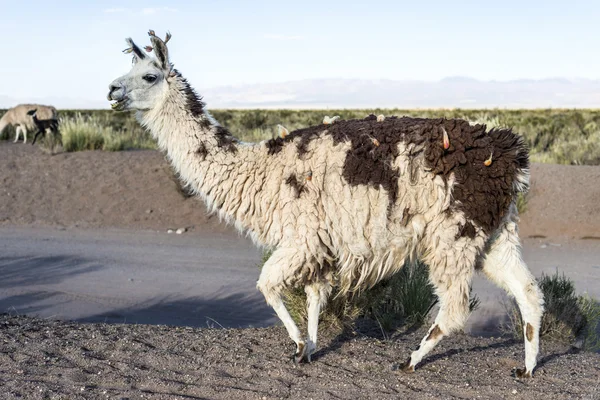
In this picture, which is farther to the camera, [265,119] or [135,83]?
[265,119]

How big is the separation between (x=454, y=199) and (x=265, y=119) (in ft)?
124

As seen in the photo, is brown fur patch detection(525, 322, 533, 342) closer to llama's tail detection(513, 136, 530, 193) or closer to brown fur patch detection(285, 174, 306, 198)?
llama's tail detection(513, 136, 530, 193)

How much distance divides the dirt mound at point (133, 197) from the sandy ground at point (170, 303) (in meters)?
0.04

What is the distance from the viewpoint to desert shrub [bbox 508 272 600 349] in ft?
30.3

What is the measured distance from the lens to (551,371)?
711cm

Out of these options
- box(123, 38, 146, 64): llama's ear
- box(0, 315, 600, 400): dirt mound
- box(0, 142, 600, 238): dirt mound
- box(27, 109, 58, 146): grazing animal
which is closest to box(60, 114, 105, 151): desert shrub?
box(0, 142, 600, 238): dirt mound

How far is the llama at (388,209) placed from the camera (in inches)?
259

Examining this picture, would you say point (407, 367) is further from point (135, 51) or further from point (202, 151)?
point (135, 51)

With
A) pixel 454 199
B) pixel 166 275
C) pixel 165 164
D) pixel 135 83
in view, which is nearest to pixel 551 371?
pixel 454 199

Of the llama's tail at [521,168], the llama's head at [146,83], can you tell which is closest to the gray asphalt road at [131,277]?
the llama's head at [146,83]

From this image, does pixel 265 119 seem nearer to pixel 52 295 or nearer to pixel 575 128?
pixel 575 128

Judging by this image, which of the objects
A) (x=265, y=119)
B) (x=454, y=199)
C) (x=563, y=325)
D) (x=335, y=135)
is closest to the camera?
(x=454, y=199)

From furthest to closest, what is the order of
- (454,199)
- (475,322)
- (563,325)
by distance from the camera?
(475,322) → (563,325) → (454,199)

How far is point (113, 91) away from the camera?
729 cm
